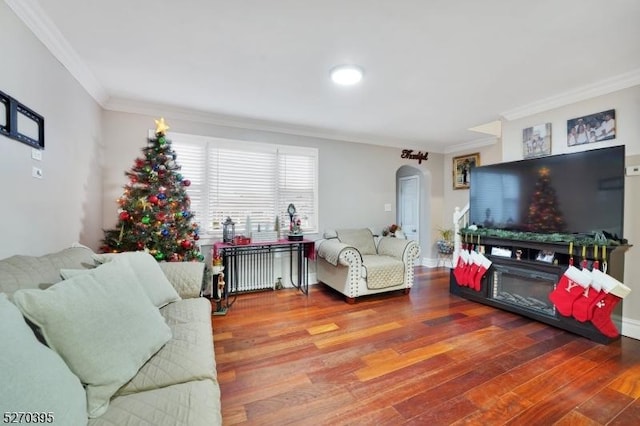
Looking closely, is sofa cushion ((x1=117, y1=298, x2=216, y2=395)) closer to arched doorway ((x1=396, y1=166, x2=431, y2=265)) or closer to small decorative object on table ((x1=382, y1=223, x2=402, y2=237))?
small decorative object on table ((x1=382, y1=223, x2=402, y2=237))

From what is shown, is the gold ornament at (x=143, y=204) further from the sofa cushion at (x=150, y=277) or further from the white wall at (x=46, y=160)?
the sofa cushion at (x=150, y=277)

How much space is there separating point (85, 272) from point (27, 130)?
1.16 metres

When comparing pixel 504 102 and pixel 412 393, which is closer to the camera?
pixel 412 393

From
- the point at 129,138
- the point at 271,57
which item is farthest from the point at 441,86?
the point at 129,138

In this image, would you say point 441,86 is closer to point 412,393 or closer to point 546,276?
point 546,276

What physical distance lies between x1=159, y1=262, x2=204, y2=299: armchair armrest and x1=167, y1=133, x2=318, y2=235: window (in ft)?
4.69

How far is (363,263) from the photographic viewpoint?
3.43 m

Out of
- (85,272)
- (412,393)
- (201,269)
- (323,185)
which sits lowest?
(412,393)

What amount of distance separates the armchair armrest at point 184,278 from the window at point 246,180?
143 cm

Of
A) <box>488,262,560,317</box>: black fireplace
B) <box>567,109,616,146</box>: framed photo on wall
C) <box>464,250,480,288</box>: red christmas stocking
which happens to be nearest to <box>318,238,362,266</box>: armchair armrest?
<box>464,250,480,288</box>: red christmas stocking

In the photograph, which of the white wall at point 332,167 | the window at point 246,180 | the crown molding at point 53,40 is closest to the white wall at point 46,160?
the crown molding at point 53,40

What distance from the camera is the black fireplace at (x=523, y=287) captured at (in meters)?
2.72

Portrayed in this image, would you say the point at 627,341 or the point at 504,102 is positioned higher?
the point at 504,102

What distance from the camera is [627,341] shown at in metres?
2.38
